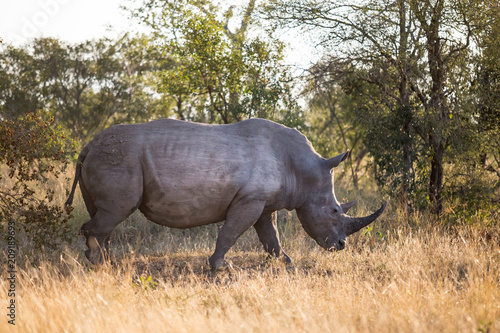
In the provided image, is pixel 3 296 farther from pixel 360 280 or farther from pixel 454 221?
pixel 454 221

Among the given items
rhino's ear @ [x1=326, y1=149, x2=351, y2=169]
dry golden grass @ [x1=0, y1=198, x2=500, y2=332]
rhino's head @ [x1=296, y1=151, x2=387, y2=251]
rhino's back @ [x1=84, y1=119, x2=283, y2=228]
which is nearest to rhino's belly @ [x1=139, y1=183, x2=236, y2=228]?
rhino's back @ [x1=84, y1=119, x2=283, y2=228]

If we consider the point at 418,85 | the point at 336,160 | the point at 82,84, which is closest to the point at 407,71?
the point at 418,85

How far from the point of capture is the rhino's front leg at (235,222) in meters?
7.25

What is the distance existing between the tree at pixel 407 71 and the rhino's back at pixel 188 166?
161 inches

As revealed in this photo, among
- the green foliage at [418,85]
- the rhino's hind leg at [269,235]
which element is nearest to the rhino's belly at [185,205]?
the rhino's hind leg at [269,235]

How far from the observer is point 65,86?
69.7 ft

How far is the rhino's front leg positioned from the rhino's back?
0.36 feet

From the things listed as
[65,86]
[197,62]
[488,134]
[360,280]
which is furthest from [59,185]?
[65,86]

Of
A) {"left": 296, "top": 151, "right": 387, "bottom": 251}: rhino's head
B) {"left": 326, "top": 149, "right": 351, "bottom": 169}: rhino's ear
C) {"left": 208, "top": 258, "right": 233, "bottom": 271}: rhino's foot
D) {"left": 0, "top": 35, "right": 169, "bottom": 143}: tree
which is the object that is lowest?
{"left": 208, "top": 258, "right": 233, "bottom": 271}: rhino's foot

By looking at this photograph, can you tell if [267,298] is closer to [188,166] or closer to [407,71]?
[188,166]

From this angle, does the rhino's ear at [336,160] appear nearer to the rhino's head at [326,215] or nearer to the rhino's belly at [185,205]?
the rhino's head at [326,215]

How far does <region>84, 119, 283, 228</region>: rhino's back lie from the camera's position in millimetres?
6973

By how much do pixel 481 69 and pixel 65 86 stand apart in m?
15.3

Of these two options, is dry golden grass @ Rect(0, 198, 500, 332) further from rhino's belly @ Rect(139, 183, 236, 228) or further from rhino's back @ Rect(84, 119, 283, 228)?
rhino's back @ Rect(84, 119, 283, 228)
